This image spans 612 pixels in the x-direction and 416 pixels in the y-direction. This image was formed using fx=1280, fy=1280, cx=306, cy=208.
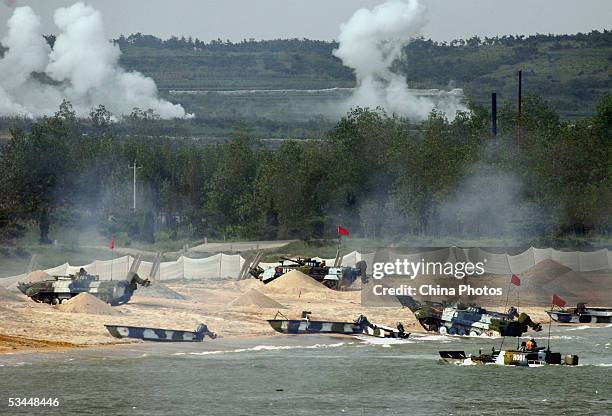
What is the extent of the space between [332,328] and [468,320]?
20.1 ft

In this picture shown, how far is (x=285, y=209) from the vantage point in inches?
4535

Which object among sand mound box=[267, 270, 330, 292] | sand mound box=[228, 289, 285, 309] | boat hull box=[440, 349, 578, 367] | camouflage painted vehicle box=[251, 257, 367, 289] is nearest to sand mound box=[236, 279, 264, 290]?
camouflage painted vehicle box=[251, 257, 367, 289]

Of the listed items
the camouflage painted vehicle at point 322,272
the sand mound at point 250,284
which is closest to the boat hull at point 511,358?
the camouflage painted vehicle at point 322,272

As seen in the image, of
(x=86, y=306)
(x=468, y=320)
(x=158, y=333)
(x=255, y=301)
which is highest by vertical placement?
(x=255, y=301)

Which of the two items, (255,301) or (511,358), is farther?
(255,301)

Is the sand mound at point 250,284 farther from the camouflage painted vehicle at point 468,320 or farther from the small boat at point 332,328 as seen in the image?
the small boat at point 332,328

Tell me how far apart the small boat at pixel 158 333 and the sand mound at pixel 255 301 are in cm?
1152

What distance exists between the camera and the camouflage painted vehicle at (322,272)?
254ft

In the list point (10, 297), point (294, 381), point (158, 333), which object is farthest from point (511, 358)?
point (10, 297)

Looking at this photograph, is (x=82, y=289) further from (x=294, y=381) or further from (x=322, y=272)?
(x=322, y=272)

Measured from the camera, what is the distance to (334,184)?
118m

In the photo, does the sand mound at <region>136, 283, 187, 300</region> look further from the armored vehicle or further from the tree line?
the tree line

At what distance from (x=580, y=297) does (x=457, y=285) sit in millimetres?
8544

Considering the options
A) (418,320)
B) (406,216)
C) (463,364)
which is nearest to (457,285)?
(418,320)
